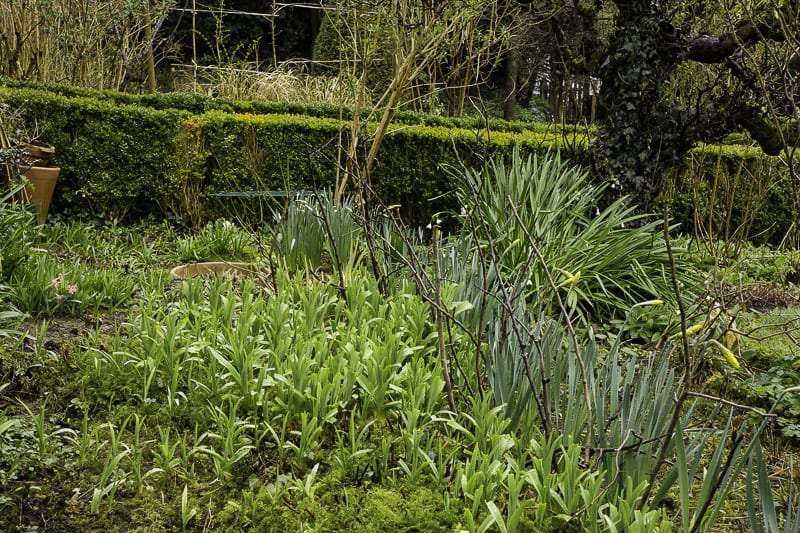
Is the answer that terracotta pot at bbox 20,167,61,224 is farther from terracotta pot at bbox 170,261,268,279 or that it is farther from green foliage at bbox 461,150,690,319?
green foliage at bbox 461,150,690,319

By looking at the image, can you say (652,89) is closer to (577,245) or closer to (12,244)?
(577,245)

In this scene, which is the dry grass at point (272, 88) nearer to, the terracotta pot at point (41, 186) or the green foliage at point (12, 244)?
the terracotta pot at point (41, 186)

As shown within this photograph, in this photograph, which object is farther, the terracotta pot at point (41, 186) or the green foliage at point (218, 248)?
the terracotta pot at point (41, 186)

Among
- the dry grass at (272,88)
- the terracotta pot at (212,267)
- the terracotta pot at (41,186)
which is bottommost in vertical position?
the terracotta pot at (212,267)

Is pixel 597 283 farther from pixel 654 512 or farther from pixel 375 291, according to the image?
pixel 654 512

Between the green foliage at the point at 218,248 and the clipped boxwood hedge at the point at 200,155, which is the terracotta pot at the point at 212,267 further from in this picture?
the clipped boxwood hedge at the point at 200,155

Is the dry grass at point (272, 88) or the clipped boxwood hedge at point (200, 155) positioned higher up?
the dry grass at point (272, 88)

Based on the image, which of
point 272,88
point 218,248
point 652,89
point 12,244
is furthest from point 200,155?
point 272,88

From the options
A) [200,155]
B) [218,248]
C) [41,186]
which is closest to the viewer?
[218,248]

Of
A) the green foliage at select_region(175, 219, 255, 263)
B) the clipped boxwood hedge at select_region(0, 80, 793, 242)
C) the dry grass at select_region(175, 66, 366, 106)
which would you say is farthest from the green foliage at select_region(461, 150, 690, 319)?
the dry grass at select_region(175, 66, 366, 106)

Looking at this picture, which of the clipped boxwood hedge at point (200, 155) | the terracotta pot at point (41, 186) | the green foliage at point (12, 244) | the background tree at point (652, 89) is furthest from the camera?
the clipped boxwood hedge at point (200, 155)

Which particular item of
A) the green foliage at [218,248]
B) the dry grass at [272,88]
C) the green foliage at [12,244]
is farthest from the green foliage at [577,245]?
the dry grass at [272,88]

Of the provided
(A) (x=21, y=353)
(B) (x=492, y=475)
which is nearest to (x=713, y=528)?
(B) (x=492, y=475)

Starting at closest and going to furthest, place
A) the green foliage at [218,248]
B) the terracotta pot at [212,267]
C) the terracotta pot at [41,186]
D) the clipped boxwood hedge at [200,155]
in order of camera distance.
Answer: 1. the terracotta pot at [212,267]
2. the green foliage at [218,248]
3. the terracotta pot at [41,186]
4. the clipped boxwood hedge at [200,155]
